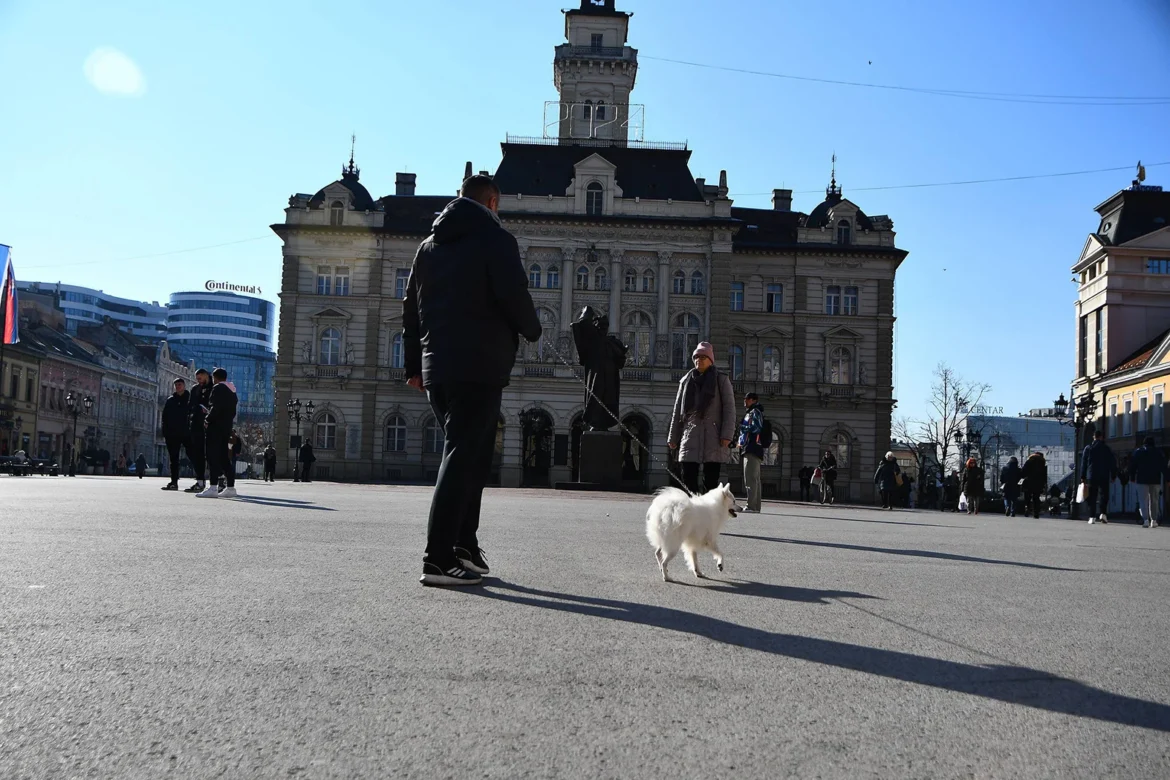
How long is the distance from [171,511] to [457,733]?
9.92 m

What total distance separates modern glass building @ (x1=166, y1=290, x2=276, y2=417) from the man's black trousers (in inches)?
6755

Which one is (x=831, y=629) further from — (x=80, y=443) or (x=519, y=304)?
(x=80, y=443)

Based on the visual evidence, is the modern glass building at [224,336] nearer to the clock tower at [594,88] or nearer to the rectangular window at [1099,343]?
the clock tower at [594,88]

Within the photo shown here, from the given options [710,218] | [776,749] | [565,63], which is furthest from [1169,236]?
[776,749]

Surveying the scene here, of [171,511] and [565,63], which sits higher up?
[565,63]

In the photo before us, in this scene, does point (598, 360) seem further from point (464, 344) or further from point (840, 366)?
point (840, 366)

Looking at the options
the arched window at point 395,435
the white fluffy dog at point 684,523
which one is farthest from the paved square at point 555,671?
the arched window at point 395,435

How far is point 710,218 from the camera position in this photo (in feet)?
198

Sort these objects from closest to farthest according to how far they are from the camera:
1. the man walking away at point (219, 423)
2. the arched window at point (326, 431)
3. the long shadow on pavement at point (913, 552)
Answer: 1. the long shadow on pavement at point (913, 552)
2. the man walking away at point (219, 423)
3. the arched window at point (326, 431)

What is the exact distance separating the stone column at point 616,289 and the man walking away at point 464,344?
177ft

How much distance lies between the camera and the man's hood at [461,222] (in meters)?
6.21

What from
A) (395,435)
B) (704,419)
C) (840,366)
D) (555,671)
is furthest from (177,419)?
(840,366)

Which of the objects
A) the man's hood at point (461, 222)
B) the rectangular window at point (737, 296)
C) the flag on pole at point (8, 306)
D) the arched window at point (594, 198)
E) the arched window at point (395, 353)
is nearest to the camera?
the man's hood at point (461, 222)

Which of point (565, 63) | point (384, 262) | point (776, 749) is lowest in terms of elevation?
point (776, 749)
